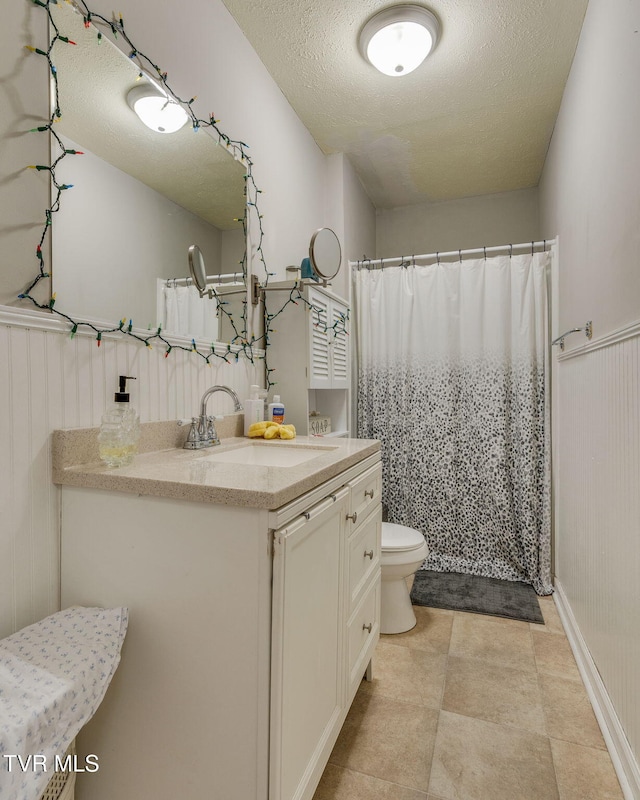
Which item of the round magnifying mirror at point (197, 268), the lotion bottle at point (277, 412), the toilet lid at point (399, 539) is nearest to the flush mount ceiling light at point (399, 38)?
the round magnifying mirror at point (197, 268)

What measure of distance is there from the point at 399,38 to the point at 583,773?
2.65 m

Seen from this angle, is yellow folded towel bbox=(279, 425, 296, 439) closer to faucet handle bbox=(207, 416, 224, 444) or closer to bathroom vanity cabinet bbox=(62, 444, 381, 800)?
faucet handle bbox=(207, 416, 224, 444)

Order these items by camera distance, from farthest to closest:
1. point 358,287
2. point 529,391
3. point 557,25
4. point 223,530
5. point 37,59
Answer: point 358,287, point 529,391, point 557,25, point 37,59, point 223,530

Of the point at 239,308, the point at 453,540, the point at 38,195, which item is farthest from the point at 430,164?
the point at 38,195

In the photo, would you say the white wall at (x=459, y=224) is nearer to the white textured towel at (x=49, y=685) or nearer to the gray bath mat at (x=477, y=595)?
the gray bath mat at (x=477, y=595)

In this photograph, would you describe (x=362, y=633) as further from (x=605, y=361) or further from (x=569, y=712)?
(x=605, y=361)

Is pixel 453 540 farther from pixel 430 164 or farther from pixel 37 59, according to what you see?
pixel 37 59

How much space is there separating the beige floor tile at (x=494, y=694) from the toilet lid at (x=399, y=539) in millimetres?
451

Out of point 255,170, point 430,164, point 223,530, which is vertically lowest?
point 223,530

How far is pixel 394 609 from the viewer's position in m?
2.02

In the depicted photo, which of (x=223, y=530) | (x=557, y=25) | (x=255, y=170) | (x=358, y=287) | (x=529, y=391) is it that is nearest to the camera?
(x=223, y=530)

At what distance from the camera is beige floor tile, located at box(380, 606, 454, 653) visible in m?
1.91

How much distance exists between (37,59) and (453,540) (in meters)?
2.69

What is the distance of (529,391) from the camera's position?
2.51 m
